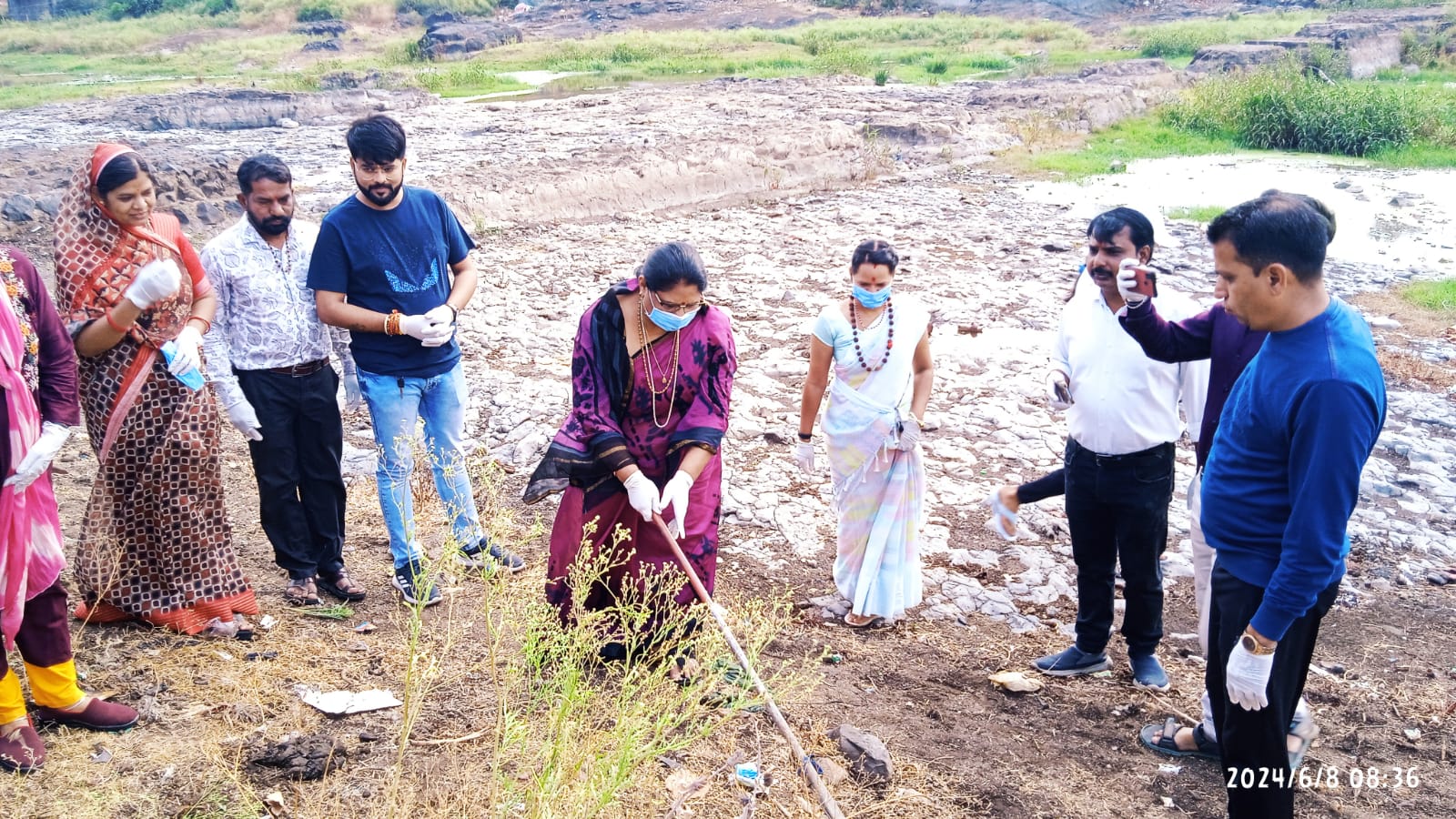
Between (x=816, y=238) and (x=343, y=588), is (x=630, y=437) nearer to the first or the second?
(x=343, y=588)

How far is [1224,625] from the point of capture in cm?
262

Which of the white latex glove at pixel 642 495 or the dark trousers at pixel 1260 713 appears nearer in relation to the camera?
the dark trousers at pixel 1260 713

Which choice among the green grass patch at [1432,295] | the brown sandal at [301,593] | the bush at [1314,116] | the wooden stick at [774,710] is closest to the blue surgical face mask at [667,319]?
the wooden stick at [774,710]

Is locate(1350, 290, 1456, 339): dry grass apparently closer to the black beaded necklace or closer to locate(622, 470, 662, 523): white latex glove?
the black beaded necklace

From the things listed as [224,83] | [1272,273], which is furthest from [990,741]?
[224,83]

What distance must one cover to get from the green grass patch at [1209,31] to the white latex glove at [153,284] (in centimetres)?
3062

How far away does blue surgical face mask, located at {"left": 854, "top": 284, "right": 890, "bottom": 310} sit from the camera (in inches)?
155

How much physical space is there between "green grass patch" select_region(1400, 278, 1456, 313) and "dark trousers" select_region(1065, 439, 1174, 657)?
6188 millimetres

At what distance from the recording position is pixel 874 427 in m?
4.04

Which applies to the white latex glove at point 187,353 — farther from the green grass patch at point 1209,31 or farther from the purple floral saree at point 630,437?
the green grass patch at point 1209,31

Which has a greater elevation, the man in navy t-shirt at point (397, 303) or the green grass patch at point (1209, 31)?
the green grass patch at point (1209, 31)

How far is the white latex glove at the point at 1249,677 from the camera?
2.42m

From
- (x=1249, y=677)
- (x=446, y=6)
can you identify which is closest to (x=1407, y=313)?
(x=1249, y=677)

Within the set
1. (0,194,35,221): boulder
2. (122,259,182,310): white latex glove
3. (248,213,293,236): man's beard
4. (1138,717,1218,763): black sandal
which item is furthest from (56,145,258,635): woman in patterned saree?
(0,194,35,221): boulder
